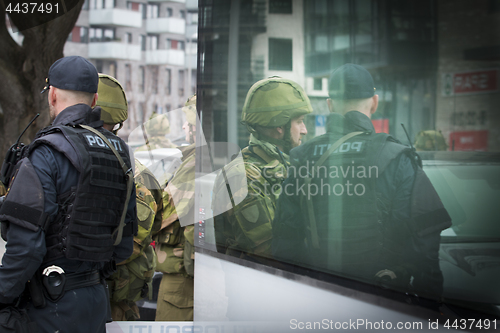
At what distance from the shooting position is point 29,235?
5.65ft

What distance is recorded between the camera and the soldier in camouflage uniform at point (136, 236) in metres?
2.85

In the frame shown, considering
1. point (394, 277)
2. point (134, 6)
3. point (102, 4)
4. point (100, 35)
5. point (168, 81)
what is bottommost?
point (394, 277)

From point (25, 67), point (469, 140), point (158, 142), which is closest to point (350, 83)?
point (469, 140)

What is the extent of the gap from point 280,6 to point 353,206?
2.98ft

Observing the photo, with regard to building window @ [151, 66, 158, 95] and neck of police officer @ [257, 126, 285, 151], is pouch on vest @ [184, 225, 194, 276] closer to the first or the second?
neck of police officer @ [257, 126, 285, 151]

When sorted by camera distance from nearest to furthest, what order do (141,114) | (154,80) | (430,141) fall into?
(430,141)
(141,114)
(154,80)

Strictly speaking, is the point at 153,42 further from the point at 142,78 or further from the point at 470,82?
the point at 470,82

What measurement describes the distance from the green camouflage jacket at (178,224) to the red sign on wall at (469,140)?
77.0 inches

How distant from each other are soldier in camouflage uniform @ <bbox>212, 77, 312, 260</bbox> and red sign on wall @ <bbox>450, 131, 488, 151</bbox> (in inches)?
23.5

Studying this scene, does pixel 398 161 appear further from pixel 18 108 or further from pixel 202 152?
pixel 18 108

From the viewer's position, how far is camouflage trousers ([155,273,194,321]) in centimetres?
327

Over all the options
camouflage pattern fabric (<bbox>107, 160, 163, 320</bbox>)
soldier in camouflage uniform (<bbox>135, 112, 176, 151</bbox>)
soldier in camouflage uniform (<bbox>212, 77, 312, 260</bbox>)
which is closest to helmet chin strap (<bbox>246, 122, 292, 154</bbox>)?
soldier in camouflage uniform (<bbox>212, 77, 312, 260</bbox>)

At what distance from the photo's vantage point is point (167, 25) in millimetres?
13352

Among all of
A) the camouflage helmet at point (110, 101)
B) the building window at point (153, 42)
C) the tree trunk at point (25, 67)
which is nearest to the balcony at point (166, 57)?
the building window at point (153, 42)
